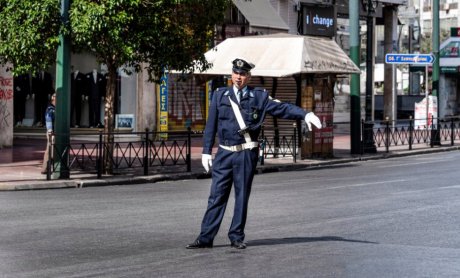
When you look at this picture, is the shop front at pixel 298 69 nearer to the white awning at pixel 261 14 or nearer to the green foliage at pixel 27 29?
the green foliage at pixel 27 29

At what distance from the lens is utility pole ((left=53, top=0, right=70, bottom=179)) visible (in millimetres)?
19875

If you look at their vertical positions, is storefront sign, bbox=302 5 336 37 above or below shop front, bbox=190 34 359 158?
above

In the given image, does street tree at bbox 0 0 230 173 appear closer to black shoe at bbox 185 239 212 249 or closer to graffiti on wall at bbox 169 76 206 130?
black shoe at bbox 185 239 212 249

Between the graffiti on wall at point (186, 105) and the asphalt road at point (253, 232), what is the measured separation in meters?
15.2

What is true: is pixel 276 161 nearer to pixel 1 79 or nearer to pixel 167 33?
pixel 167 33

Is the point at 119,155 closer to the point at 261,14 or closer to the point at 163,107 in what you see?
the point at 163,107

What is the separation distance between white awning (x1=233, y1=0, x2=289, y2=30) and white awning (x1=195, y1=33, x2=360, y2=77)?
8001 millimetres

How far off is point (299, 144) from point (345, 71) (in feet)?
7.35

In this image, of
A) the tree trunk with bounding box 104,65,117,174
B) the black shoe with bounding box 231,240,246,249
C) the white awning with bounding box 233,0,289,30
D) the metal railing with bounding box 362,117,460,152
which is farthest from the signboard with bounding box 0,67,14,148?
the black shoe with bounding box 231,240,246,249

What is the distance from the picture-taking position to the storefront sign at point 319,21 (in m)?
40.8

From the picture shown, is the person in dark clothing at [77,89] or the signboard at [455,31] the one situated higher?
the signboard at [455,31]

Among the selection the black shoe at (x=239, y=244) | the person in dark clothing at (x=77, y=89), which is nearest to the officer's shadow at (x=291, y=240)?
the black shoe at (x=239, y=244)

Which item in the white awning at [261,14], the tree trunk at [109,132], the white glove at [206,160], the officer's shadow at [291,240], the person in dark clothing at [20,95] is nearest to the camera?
the white glove at [206,160]

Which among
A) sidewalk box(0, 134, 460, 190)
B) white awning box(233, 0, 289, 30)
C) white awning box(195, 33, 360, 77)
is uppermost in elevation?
white awning box(233, 0, 289, 30)
